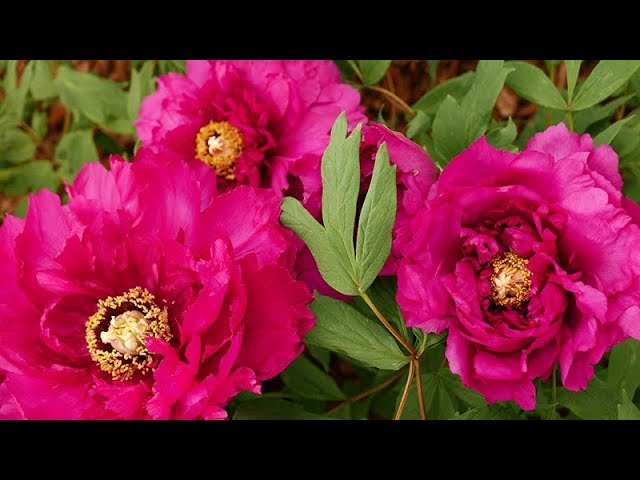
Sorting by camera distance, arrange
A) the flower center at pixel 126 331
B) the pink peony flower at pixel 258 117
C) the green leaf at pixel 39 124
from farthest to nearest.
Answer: the green leaf at pixel 39 124 < the pink peony flower at pixel 258 117 < the flower center at pixel 126 331

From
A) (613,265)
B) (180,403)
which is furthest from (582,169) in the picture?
(180,403)

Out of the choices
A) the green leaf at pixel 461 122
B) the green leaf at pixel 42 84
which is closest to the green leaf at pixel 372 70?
the green leaf at pixel 461 122

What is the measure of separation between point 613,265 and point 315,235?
0.83 ft

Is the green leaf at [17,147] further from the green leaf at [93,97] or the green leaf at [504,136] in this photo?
the green leaf at [504,136]

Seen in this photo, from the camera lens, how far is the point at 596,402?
0.71 metres

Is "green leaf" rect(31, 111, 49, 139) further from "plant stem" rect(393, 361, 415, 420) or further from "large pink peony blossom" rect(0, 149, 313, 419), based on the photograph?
"plant stem" rect(393, 361, 415, 420)

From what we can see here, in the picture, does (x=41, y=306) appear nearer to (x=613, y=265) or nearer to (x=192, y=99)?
(x=192, y=99)

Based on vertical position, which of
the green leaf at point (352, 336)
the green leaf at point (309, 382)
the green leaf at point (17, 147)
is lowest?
the green leaf at point (309, 382)

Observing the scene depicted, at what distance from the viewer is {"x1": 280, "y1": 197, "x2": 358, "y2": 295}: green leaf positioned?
61 centimetres

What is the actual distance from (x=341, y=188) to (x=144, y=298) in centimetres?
23

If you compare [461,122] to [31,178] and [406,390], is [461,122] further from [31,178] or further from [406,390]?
[31,178]

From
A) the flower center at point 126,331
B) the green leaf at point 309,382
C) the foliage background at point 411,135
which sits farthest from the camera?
the green leaf at point 309,382

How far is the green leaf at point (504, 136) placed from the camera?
78 centimetres

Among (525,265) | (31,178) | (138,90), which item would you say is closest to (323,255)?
(525,265)
